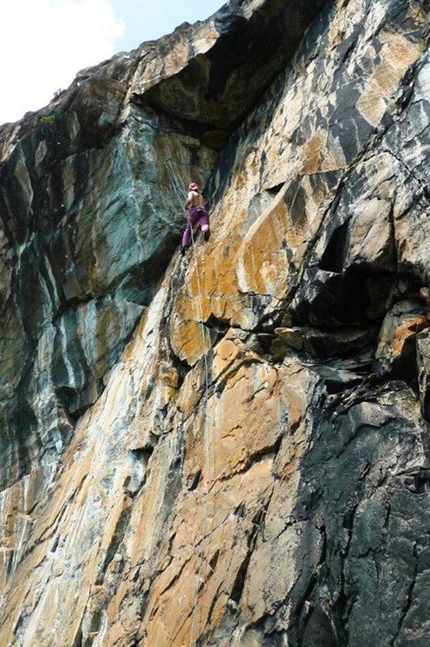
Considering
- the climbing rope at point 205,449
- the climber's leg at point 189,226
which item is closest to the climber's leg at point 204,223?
the climber's leg at point 189,226

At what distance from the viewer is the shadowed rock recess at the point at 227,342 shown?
8031mm

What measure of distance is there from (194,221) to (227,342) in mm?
3752

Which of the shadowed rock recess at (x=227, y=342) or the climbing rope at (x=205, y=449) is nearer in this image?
the shadowed rock recess at (x=227, y=342)

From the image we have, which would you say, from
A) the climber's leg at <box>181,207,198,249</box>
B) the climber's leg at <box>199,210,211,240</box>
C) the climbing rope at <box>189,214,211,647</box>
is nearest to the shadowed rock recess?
the climbing rope at <box>189,214,211,647</box>

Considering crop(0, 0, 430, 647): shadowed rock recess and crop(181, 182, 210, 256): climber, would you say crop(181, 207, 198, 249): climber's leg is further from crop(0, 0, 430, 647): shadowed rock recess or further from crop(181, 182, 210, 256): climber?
crop(0, 0, 430, 647): shadowed rock recess

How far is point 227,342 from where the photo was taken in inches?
441

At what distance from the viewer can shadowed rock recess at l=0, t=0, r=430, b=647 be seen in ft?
26.3

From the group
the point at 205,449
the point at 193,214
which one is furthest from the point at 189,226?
the point at 205,449

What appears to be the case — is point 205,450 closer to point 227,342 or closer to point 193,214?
point 227,342

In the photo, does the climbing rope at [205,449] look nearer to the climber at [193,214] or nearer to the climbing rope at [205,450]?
the climbing rope at [205,450]

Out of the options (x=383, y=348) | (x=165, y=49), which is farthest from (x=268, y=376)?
(x=165, y=49)

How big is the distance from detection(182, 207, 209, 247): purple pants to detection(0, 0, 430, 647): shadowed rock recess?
10.7 inches

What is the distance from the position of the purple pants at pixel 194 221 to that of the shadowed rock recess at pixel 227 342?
0.89 ft

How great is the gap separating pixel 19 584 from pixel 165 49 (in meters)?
11.5
